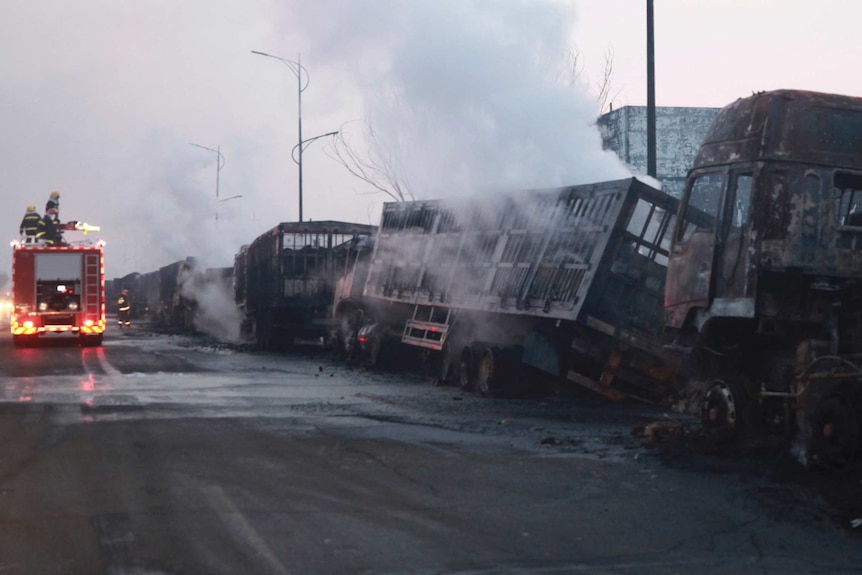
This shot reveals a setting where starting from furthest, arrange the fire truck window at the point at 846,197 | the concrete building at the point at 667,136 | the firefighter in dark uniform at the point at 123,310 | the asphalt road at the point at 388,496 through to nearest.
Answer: the firefighter in dark uniform at the point at 123,310
the concrete building at the point at 667,136
the fire truck window at the point at 846,197
the asphalt road at the point at 388,496

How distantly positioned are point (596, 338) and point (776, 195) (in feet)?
19.8

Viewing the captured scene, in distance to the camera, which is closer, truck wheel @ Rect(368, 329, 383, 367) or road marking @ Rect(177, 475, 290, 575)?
road marking @ Rect(177, 475, 290, 575)

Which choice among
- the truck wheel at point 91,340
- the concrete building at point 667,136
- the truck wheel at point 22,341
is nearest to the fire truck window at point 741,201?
the truck wheel at point 91,340

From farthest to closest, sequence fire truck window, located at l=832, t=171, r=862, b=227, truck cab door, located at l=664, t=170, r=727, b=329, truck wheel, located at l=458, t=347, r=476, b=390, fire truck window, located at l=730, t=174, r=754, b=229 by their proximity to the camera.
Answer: truck wheel, located at l=458, t=347, r=476, b=390 → truck cab door, located at l=664, t=170, r=727, b=329 → fire truck window, located at l=730, t=174, r=754, b=229 → fire truck window, located at l=832, t=171, r=862, b=227

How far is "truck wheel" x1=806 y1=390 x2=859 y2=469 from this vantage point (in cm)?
889

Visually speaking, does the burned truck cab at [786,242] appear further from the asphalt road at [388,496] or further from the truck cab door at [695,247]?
the asphalt road at [388,496]

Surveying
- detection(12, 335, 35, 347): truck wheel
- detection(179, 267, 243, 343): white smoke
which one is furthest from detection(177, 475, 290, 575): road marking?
detection(179, 267, 243, 343): white smoke

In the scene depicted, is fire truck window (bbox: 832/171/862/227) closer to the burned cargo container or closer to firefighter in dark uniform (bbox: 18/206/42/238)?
the burned cargo container

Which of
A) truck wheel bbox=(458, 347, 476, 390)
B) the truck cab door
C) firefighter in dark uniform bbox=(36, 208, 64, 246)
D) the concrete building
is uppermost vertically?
the concrete building

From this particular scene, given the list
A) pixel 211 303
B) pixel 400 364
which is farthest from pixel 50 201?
pixel 400 364

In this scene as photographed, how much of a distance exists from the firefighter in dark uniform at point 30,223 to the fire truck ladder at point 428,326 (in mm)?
16502

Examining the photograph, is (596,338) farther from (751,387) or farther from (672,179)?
(672,179)

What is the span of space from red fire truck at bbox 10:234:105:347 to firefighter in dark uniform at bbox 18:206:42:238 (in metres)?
0.46

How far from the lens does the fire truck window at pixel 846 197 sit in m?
10.0
